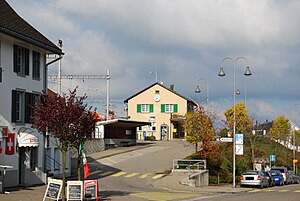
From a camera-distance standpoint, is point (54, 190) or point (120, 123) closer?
point (54, 190)

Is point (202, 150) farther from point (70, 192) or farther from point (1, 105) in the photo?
point (70, 192)

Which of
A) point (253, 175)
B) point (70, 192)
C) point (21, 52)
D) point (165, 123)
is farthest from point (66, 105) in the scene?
point (165, 123)

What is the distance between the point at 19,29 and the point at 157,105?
218 ft

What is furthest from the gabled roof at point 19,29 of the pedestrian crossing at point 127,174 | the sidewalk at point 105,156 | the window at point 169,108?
the window at point 169,108

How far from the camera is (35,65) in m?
33.1

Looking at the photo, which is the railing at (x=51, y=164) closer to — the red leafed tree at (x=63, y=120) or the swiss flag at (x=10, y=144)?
the swiss flag at (x=10, y=144)

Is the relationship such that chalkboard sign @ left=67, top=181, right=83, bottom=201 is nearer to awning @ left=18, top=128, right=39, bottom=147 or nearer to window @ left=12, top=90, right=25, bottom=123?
awning @ left=18, top=128, right=39, bottom=147

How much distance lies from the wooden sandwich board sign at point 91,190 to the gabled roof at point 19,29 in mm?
9448

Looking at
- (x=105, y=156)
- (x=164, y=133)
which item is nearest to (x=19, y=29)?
(x=105, y=156)

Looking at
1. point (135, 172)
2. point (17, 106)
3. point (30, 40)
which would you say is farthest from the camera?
point (135, 172)

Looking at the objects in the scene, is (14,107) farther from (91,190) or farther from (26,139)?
(91,190)

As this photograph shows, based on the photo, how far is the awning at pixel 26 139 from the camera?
98.6 ft

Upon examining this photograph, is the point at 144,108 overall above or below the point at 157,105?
below

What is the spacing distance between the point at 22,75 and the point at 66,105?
957cm
